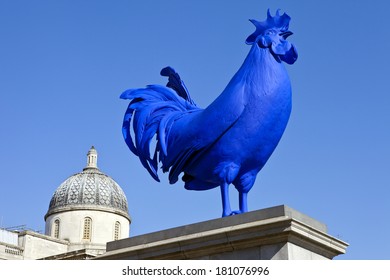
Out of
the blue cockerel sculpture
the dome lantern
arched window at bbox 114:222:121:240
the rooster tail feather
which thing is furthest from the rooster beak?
the dome lantern

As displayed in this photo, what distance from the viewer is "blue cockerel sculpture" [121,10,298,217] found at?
1294 centimetres

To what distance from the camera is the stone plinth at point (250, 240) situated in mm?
10898

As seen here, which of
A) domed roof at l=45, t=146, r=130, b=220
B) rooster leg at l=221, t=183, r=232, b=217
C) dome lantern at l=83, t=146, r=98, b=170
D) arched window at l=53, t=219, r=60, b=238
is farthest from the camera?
dome lantern at l=83, t=146, r=98, b=170

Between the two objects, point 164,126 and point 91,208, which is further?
point 91,208

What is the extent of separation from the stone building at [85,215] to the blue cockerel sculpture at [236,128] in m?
40.9

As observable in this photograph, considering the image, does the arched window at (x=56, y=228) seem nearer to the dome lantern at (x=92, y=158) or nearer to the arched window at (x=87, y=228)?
the arched window at (x=87, y=228)

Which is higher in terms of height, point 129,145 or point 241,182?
point 129,145

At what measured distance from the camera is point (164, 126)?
14.1 metres

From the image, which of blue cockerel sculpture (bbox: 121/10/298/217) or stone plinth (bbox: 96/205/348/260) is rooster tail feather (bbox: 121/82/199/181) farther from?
stone plinth (bbox: 96/205/348/260)

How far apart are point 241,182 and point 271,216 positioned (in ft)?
7.33

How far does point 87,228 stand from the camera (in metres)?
56.8

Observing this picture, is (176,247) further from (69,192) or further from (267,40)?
(69,192)

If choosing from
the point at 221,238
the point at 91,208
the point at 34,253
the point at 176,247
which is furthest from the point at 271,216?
the point at 91,208
